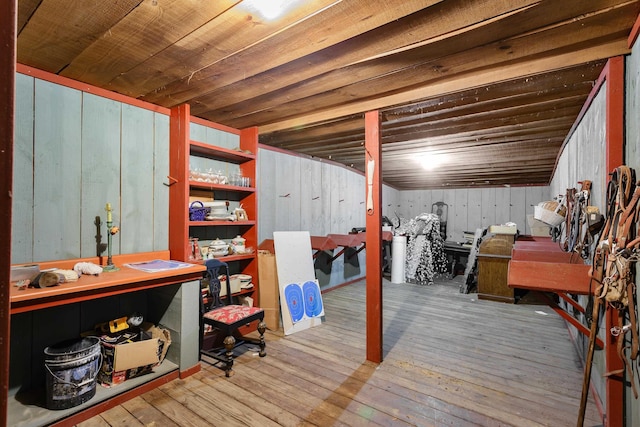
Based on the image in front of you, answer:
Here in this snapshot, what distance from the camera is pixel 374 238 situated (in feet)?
8.59

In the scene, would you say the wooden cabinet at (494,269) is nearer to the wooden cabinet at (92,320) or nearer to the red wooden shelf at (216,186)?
the red wooden shelf at (216,186)

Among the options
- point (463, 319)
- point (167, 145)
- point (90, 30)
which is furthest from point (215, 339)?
point (463, 319)

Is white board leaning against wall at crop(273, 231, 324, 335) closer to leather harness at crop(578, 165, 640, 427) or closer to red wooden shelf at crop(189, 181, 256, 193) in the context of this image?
red wooden shelf at crop(189, 181, 256, 193)

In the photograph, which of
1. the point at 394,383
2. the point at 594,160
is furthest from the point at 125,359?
the point at 594,160

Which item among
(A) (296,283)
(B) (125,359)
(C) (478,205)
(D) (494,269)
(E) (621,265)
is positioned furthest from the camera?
(C) (478,205)

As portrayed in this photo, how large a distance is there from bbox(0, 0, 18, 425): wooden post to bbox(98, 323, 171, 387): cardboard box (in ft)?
5.92

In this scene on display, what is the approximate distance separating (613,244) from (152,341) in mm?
2807

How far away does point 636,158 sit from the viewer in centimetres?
148

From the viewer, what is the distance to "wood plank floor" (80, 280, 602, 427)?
1.86 m

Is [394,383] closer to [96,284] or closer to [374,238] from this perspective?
[374,238]

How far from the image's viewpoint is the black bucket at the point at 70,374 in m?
1.77

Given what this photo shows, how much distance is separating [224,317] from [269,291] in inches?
36.8

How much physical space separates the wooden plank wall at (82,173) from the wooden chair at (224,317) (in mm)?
580

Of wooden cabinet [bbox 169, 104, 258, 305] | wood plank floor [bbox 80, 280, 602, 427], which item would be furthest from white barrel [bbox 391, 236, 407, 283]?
wooden cabinet [bbox 169, 104, 258, 305]
